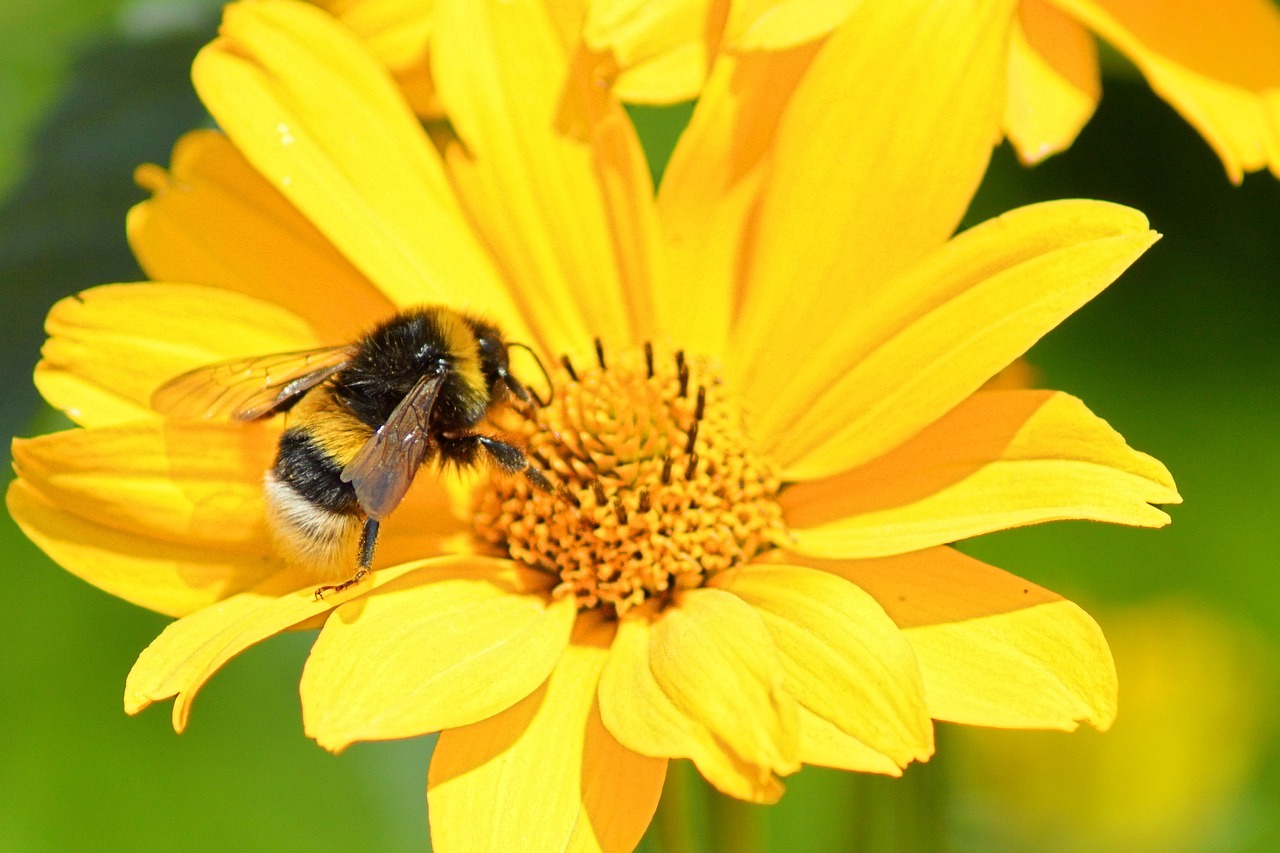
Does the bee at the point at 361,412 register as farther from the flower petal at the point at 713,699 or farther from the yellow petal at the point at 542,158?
the flower petal at the point at 713,699

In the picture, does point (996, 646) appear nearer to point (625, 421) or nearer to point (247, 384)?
point (625, 421)

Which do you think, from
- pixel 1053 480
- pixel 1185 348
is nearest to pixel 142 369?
pixel 1053 480

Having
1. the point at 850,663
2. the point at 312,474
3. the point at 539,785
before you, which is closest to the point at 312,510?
the point at 312,474

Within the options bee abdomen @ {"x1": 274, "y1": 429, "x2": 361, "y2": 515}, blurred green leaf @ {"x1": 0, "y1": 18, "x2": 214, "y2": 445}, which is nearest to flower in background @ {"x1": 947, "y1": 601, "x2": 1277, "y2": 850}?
bee abdomen @ {"x1": 274, "y1": 429, "x2": 361, "y2": 515}

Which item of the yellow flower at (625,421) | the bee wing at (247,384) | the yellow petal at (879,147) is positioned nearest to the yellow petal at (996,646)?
the yellow flower at (625,421)

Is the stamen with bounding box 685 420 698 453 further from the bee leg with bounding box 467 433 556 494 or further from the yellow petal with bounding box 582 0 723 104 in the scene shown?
the yellow petal with bounding box 582 0 723 104

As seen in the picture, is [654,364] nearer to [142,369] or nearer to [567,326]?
[567,326]
